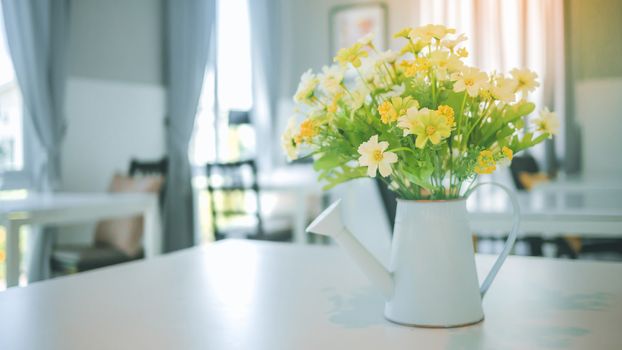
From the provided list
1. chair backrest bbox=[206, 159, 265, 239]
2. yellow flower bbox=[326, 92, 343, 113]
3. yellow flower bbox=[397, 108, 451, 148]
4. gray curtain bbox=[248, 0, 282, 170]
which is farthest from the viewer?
gray curtain bbox=[248, 0, 282, 170]

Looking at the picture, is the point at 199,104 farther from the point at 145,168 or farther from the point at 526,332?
the point at 526,332

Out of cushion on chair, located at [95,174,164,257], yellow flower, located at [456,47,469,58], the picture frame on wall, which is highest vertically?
the picture frame on wall

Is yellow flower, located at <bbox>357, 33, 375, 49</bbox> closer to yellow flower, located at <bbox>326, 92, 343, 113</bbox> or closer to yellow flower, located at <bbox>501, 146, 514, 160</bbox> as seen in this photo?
yellow flower, located at <bbox>326, 92, 343, 113</bbox>

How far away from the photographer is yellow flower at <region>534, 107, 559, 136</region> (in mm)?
782

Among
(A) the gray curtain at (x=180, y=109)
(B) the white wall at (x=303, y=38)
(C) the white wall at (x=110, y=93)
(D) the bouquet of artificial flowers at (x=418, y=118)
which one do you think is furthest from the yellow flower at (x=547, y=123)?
(B) the white wall at (x=303, y=38)

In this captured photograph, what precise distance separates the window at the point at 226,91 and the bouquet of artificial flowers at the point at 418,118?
4.10 meters

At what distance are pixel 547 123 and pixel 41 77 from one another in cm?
354

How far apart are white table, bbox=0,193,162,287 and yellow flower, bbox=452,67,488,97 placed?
221 cm

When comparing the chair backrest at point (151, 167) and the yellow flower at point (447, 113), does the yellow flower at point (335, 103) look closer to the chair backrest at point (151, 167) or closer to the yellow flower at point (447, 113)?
the yellow flower at point (447, 113)

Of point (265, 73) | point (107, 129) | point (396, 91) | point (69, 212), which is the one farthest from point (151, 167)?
point (396, 91)

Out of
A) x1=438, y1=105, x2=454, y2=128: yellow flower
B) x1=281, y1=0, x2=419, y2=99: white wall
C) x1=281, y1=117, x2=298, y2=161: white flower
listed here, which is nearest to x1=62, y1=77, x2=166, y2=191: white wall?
x1=281, y1=0, x2=419, y2=99: white wall

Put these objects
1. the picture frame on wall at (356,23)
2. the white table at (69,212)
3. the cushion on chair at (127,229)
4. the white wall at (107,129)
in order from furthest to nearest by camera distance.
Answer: the picture frame on wall at (356,23) → the white wall at (107,129) → the cushion on chair at (127,229) → the white table at (69,212)

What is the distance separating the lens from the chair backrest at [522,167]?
3.48 metres

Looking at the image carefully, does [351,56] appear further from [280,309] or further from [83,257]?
[83,257]
